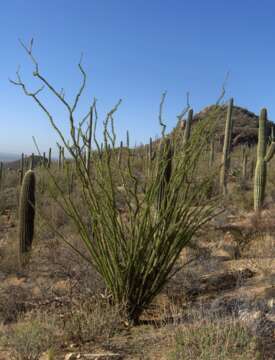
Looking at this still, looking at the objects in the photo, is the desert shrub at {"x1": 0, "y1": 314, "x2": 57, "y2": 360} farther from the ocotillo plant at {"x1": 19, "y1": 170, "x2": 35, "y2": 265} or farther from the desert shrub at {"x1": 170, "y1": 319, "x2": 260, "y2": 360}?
the ocotillo plant at {"x1": 19, "y1": 170, "x2": 35, "y2": 265}

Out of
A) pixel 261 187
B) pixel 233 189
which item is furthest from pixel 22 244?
pixel 233 189

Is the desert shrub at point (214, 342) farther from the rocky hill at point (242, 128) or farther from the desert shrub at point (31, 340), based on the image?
the rocky hill at point (242, 128)

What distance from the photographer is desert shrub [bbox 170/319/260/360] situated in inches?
131

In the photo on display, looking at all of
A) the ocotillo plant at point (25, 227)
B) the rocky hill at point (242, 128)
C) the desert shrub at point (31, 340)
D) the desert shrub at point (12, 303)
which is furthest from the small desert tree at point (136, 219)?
the rocky hill at point (242, 128)

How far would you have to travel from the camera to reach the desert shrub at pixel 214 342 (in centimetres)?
333

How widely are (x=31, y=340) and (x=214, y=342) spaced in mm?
1700

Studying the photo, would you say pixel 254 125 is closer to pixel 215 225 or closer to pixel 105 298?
pixel 215 225

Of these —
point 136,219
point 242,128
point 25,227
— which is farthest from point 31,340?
point 242,128

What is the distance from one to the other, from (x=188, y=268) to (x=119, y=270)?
9.68ft

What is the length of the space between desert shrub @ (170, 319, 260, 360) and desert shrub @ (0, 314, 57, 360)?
1.28 m

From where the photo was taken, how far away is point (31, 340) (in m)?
3.93

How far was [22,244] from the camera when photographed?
35.7ft

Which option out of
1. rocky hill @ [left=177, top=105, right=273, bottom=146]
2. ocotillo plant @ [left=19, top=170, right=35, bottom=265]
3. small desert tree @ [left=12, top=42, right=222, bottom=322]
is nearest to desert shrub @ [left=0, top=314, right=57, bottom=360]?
small desert tree @ [left=12, top=42, right=222, bottom=322]

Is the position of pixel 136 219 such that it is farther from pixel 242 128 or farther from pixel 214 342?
pixel 242 128
